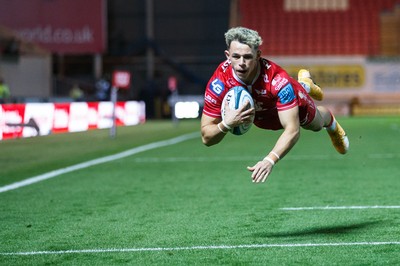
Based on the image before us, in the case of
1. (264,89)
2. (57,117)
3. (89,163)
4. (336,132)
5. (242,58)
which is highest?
(242,58)

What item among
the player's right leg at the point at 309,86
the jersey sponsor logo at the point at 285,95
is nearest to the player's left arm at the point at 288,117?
the jersey sponsor logo at the point at 285,95

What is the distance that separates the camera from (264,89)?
6.90 metres

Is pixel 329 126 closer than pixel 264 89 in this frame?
No

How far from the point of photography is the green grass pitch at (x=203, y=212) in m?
6.09

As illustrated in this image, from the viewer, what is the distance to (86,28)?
40969 millimetres

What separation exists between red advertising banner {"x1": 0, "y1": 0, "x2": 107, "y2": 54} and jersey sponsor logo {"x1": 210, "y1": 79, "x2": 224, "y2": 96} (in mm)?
34175

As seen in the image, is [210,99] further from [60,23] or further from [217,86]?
[60,23]

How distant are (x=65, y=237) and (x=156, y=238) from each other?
0.75 m

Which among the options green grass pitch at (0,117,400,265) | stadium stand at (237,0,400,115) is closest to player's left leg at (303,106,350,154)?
green grass pitch at (0,117,400,265)

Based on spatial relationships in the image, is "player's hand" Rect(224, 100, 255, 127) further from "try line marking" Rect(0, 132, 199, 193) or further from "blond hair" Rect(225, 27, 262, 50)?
"try line marking" Rect(0, 132, 199, 193)

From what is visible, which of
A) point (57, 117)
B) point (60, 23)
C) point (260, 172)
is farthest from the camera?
point (60, 23)

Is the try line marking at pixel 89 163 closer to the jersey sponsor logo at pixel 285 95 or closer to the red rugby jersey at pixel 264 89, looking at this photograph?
the red rugby jersey at pixel 264 89

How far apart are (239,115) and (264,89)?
360 millimetres

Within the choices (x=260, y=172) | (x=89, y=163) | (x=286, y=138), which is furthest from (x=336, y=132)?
(x=89, y=163)
